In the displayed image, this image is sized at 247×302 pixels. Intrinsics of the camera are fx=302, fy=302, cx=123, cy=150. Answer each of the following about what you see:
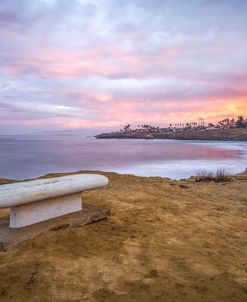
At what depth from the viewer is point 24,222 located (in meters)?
3.72

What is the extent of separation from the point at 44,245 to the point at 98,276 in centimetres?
87

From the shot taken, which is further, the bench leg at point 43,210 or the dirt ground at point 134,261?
the bench leg at point 43,210

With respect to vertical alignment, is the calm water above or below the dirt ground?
below

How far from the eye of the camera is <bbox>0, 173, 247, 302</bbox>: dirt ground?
251cm

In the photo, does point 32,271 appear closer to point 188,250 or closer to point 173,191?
point 188,250

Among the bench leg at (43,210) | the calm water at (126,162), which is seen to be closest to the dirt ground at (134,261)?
the bench leg at (43,210)

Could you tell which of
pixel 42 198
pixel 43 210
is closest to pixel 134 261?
pixel 42 198

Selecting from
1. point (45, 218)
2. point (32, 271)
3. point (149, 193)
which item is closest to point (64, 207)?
point (45, 218)

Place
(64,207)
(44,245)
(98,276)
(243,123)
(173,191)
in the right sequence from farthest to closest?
1. (243,123)
2. (173,191)
3. (64,207)
4. (44,245)
5. (98,276)

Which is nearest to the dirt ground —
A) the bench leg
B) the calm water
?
the bench leg

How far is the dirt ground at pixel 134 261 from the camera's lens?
2508 millimetres

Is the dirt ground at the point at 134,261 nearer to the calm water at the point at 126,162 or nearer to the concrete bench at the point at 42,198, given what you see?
the concrete bench at the point at 42,198

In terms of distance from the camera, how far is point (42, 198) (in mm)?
3650

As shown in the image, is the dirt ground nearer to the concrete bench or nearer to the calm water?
the concrete bench
